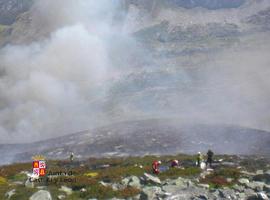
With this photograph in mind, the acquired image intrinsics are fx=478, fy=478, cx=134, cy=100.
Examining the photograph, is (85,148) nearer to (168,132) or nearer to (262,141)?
(168,132)

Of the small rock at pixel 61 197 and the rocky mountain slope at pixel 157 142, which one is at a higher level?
the rocky mountain slope at pixel 157 142

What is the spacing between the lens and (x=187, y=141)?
125 meters

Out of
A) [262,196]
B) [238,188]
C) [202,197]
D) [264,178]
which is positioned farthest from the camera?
[264,178]

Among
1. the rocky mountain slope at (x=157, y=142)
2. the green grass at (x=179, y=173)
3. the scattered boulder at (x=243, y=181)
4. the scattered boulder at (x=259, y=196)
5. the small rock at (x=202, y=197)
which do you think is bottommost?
the scattered boulder at (x=259, y=196)

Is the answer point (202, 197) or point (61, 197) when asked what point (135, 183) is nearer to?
point (61, 197)

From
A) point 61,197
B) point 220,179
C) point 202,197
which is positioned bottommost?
point 202,197

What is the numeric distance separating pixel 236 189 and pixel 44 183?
1600cm

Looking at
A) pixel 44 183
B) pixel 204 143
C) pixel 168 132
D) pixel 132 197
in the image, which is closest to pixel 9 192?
pixel 44 183

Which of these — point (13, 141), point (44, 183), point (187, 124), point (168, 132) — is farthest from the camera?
point (13, 141)

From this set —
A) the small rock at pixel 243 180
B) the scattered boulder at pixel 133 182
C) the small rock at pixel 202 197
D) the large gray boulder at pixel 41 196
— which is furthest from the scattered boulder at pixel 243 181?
the large gray boulder at pixel 41 196

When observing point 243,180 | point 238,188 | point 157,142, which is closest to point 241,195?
point 238,188

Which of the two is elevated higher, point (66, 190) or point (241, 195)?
point (66, 190)

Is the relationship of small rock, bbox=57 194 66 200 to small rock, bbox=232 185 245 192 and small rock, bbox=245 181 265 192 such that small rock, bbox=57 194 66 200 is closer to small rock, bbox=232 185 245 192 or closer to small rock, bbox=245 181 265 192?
small rock, bbox=232 185 245 192

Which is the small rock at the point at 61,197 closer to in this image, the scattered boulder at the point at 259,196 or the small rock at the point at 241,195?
the small rock at the point at 241,195
